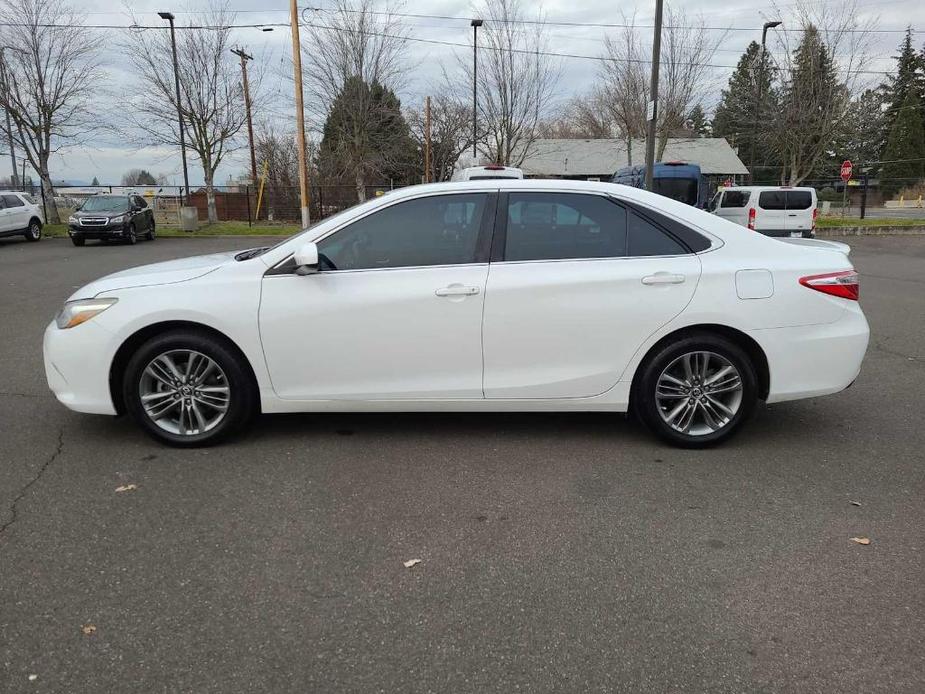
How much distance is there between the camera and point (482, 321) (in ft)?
13.6

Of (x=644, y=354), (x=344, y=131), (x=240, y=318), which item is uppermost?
(x=344, y=131)

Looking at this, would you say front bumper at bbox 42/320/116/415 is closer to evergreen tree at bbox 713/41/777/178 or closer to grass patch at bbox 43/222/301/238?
grass patch at bbox 43/222/301/238

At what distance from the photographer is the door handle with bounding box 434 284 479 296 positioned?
13.5 ft

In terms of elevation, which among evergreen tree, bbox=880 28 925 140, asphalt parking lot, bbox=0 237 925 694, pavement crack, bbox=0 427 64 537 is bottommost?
asphalt parking lot, bbox=0 237 925 694

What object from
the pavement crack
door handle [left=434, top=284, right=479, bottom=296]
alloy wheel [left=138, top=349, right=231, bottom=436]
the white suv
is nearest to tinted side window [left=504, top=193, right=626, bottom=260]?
door handle [left=434, top=284, right=479, bottom=296]

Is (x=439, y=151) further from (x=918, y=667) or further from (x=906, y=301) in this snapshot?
(x=918, y=667)

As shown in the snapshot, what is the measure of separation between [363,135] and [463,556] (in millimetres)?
28734

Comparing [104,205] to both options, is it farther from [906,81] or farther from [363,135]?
[906,81]

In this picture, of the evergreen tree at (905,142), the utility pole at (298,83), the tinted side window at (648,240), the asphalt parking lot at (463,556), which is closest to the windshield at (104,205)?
the utility pole at (298,83)

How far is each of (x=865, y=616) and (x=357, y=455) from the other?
269 cm

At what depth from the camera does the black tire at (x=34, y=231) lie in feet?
75.2

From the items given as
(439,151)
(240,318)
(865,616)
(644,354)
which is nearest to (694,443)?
(644,354)

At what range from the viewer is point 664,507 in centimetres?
356

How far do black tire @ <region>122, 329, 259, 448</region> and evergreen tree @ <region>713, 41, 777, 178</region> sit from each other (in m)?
29.4
